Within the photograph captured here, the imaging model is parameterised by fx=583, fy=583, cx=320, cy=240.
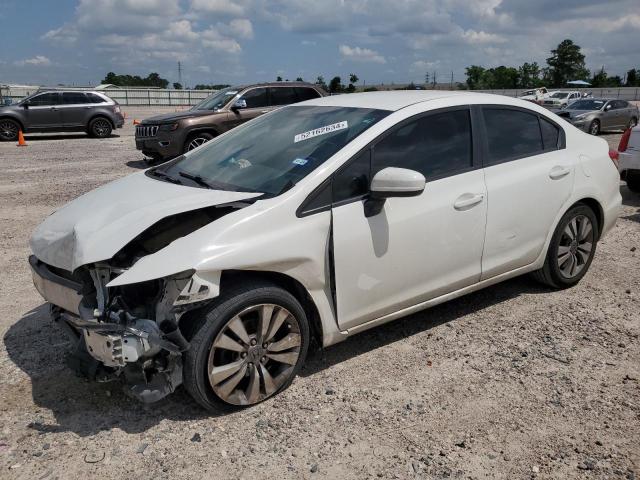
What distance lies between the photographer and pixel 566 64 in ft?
311

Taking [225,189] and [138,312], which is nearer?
[138,312]

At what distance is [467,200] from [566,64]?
4052 inches

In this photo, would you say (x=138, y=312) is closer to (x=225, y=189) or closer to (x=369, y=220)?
(x=225, y=189)

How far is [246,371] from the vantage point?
10.7ft

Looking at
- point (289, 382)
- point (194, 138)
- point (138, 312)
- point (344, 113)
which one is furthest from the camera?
point (194, 138)

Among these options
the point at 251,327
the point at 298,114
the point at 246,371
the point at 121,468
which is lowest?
the point at 121,468

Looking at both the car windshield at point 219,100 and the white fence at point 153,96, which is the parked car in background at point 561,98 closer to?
the white fence at point 153,96

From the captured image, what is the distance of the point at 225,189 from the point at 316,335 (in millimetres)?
1069

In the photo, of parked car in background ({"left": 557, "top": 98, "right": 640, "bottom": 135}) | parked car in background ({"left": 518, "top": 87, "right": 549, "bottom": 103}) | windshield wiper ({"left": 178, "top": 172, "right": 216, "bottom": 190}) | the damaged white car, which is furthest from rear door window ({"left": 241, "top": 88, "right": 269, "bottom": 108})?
parked car in background ({"left": 518, "top": 87, "right": 549, "bottom": 103})

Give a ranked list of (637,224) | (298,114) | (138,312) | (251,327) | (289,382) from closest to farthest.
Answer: (138,312) → (251,327) → (289,382) → (298,114) → (637,224)

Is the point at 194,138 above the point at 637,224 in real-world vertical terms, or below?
above

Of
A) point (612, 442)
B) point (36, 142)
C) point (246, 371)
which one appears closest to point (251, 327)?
point (246, 371)

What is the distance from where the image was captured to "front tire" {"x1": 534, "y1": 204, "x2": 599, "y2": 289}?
4770 millimetres

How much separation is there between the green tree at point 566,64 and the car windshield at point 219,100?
90.7 metres
